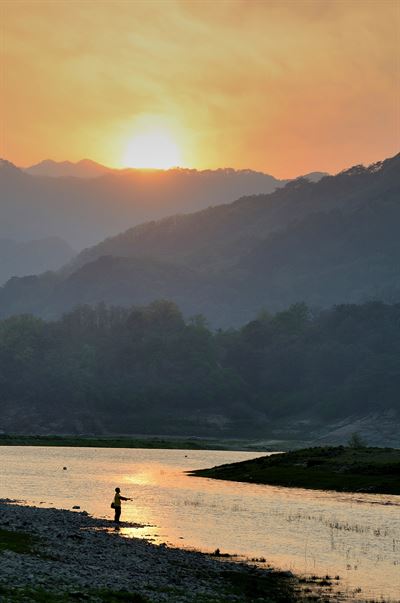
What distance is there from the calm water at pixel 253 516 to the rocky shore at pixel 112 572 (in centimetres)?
435

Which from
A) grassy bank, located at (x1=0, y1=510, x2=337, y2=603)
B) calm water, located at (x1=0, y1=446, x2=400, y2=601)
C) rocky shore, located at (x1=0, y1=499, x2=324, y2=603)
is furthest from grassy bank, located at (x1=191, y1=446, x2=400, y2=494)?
grassy bank, located at (x1=0, y1=510, x2=337, y2=603)

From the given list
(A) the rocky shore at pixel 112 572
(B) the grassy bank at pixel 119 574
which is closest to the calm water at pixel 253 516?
(B) the grassy bank at pixel 119 574

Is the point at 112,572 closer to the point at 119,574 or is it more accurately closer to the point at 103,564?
the point at 119,574

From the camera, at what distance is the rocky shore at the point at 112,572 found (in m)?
45.9

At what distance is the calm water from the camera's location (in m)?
63.9

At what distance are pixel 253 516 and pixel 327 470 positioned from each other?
44.9 metres

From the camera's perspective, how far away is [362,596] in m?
52.4

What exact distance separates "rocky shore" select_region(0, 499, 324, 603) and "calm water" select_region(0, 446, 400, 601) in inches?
171

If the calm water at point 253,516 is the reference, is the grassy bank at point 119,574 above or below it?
below

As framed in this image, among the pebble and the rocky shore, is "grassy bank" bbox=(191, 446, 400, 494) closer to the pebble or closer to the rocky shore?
the pebble

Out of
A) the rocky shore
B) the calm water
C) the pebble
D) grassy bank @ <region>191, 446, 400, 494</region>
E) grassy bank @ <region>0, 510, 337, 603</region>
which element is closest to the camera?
grassy bank @ <region>0, 510, 337, 603</region>

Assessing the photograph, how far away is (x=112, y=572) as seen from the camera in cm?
5309

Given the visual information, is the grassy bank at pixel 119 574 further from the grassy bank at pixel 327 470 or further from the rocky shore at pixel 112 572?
the grassy bank at pixel 327 470

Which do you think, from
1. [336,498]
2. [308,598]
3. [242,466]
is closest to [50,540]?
[308,598]
